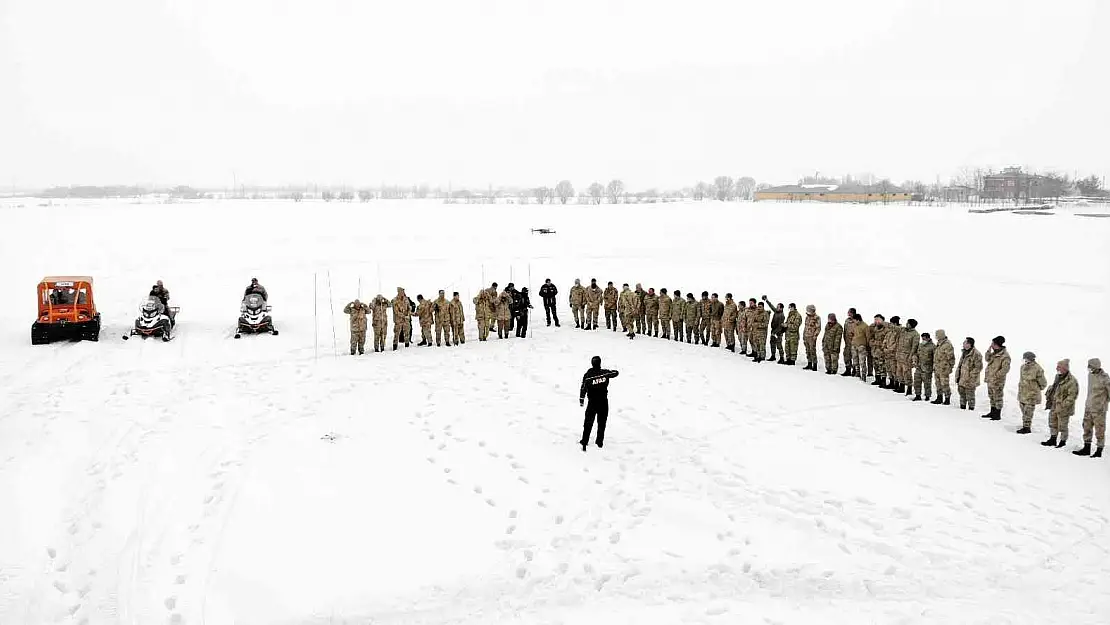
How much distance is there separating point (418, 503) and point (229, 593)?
237 cm

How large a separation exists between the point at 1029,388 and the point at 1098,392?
1.15 m

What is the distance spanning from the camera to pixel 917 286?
26781 mm

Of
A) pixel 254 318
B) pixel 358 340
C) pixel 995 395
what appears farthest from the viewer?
pixel 254 318

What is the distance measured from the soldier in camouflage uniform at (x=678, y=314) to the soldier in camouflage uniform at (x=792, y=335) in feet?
10.2

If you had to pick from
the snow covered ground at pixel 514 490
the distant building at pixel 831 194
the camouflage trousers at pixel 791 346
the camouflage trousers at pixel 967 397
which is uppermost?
the distant building at pixel 831 194

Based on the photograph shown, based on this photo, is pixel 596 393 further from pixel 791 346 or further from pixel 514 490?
Answer: pixel 791 346

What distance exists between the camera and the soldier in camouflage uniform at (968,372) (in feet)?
39.3

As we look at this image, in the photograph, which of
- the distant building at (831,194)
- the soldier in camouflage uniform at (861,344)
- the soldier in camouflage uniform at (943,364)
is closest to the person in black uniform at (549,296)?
the soldier in camouflage uniform at (861,344)

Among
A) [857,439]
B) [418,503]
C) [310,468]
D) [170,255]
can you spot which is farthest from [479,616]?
[170,255]

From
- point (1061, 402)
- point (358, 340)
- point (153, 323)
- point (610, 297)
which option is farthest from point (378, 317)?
point (1061, 402)

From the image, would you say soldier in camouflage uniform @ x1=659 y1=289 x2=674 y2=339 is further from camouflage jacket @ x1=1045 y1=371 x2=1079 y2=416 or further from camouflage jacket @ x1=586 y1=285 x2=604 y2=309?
camouflage jacket @ x1=1045 y1=371 x2=1079 y2=416

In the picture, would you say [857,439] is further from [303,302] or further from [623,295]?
[303,302]

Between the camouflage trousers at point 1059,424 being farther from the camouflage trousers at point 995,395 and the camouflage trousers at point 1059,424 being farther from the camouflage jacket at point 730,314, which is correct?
the camouflage jacket at point 730,314

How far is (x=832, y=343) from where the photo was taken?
14641mm
